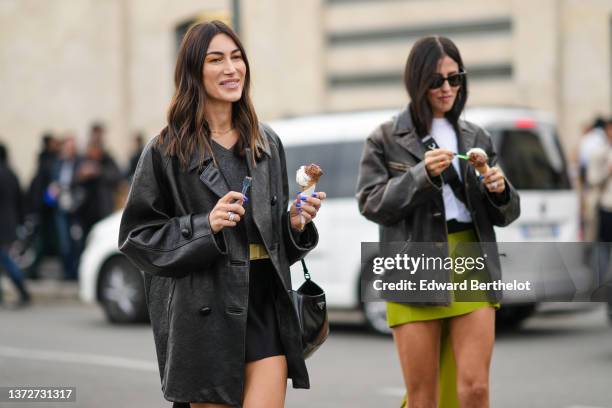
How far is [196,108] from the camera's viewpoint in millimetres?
3979

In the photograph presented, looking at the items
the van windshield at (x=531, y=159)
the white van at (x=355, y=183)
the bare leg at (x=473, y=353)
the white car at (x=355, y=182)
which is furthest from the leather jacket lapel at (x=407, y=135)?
the van windshield at (x=531, y=159)

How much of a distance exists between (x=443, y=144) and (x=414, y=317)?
2.43 feet

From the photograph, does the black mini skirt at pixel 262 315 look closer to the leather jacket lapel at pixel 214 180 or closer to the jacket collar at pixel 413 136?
the leather jacket lapel at pixel 214 180

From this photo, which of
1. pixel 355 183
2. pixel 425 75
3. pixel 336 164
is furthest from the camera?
pixel 336 164

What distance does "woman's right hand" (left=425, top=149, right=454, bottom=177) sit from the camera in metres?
4.57

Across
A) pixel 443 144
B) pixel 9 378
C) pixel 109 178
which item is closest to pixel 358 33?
pixel 109 178

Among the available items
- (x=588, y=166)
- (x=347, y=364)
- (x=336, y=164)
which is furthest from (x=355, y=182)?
(x=588, y=166)

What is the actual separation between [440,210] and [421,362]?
0.60m

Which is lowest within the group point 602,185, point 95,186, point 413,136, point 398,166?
point 95,186

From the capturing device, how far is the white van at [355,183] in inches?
397

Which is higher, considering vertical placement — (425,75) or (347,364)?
(425,75)

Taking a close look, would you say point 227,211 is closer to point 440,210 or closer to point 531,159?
point 440,210

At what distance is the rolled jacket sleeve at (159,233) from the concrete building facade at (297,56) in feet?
37.0

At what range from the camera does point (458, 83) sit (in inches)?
191
